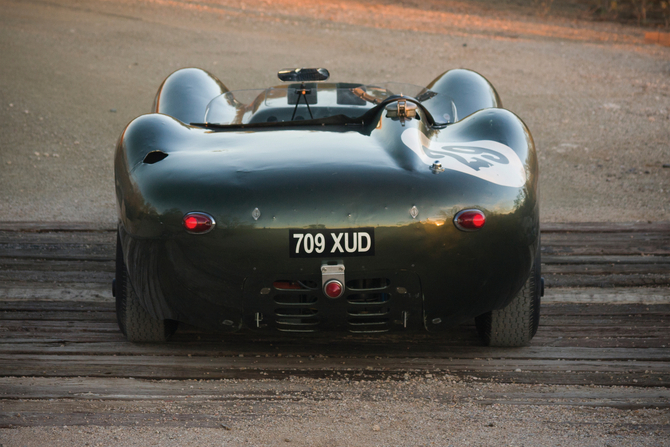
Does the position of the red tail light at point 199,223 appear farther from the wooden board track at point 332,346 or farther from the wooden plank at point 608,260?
the wooden plank at point 608,260

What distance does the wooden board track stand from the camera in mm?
3170

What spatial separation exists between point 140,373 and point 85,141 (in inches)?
182

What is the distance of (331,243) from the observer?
2707mm

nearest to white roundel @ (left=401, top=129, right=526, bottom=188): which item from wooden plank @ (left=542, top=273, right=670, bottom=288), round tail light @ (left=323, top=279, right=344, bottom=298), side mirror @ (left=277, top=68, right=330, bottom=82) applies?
round tail light @ (left=323, top=279, right=344, bottom=298)

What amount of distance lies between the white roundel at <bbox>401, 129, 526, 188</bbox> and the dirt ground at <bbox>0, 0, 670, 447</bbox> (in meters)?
0.95

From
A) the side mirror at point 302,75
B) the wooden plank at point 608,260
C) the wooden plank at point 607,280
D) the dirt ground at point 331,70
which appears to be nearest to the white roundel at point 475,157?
the side mirror at point 302,75

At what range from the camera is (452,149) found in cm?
313

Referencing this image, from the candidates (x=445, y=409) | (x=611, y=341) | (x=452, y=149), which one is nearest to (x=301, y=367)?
(x=445, y=409)

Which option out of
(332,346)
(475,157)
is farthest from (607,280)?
(332,346)

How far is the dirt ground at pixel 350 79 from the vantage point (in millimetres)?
2760

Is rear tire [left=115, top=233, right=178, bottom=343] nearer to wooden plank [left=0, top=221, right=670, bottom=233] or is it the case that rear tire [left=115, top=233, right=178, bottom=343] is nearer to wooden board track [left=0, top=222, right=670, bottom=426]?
wooden board track [left=0, top=222, right=670, bottom=426]

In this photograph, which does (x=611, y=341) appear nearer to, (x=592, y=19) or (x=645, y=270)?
(x=645, y=270)

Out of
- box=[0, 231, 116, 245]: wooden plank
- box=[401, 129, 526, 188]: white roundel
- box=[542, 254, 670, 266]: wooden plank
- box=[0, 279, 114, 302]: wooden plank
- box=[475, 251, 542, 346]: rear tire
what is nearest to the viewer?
box=[401, 129, 526, 188]: white roundel

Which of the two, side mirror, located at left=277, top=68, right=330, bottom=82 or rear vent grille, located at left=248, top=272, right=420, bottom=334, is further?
side mirror, located at left=277, top=68, right=330, bottom=82
